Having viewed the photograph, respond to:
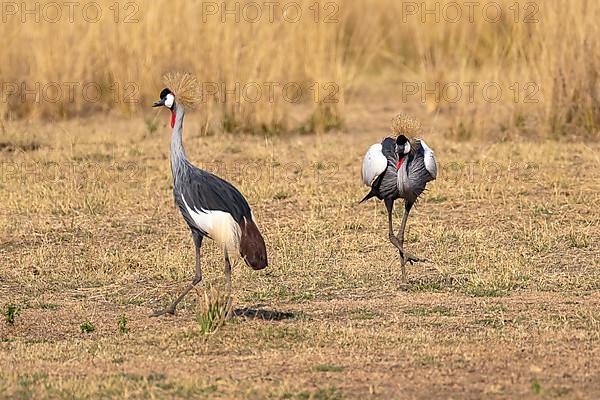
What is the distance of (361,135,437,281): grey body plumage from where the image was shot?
7699 millimetres

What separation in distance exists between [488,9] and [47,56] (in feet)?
17.5

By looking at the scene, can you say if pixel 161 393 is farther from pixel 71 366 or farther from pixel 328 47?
pixel 328 47

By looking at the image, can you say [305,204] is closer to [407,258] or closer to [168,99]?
[407,258]

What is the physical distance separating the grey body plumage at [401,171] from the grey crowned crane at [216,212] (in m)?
1.44

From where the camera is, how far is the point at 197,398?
536 centimetres

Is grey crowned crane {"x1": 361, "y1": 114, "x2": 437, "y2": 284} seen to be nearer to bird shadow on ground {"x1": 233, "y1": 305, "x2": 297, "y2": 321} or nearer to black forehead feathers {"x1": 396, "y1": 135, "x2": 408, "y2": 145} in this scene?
black forehead feathers {"x1": 396, "y1": 135, "x2": 408, "y2": 145}

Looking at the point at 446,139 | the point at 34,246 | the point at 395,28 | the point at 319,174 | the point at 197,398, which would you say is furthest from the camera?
the point at 395,28

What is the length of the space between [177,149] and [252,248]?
77 cm

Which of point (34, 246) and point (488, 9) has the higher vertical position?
point (488, 9)

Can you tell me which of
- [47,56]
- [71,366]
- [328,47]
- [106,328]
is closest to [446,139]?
[328,47]

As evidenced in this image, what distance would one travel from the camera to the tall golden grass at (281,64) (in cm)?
1223

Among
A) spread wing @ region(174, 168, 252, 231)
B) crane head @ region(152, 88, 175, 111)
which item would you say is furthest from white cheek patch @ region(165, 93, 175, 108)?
spread wing @ region(174, 168, 252, 231)

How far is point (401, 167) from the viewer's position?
7.69 m

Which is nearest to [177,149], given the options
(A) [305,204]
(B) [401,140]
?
(B) [401,140]
